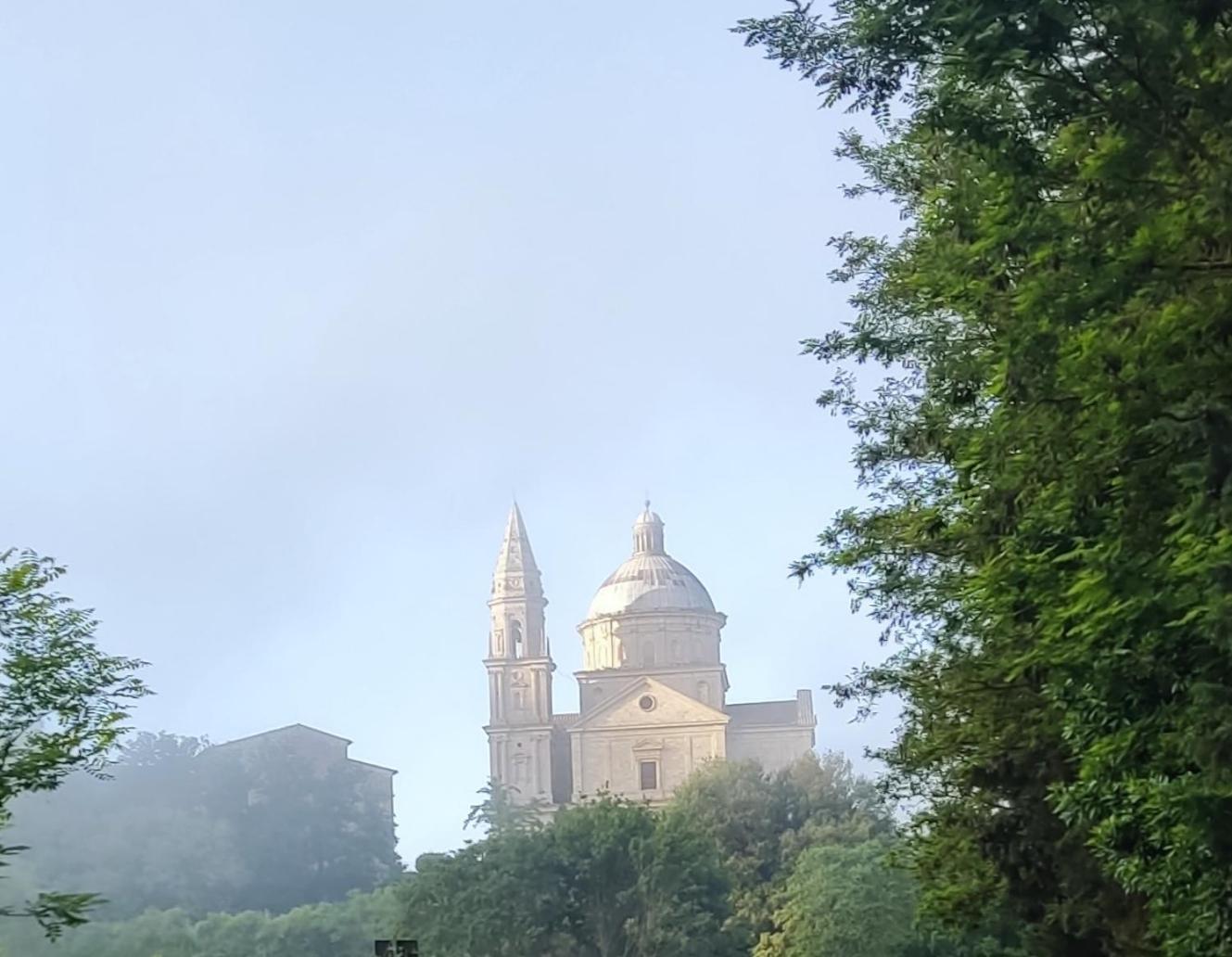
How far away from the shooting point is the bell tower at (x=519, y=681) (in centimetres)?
8756

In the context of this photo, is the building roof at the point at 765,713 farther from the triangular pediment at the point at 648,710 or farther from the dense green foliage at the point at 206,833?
the dense green foliage at the point at 206,833

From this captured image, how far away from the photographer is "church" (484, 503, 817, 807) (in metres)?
84.7

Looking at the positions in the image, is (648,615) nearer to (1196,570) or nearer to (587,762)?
(587,762)

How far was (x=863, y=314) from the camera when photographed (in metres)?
16.2

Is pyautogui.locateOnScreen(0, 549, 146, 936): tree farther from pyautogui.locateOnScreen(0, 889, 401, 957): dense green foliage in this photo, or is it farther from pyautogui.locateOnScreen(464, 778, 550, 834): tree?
pyautogui.locateOnScreen(464, 778, 550, 834): tree

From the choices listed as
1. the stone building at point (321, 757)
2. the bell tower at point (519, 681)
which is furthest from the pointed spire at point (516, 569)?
the stone building at point (321, 757)

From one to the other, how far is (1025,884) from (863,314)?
→ 519 centimetres

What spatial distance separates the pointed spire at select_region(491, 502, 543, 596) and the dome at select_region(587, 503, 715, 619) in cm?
374

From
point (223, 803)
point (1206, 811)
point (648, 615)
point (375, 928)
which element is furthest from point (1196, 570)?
point (648, 615)

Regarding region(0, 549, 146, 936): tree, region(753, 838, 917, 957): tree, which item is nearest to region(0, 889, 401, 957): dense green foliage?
region(753, 838, 917, 957): tree

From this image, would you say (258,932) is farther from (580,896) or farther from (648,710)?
(648,710)

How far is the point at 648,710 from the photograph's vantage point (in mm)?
84625

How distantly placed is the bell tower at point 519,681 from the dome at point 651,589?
3.58 metres

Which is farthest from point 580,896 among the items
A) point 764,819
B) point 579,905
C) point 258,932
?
point 764,819
